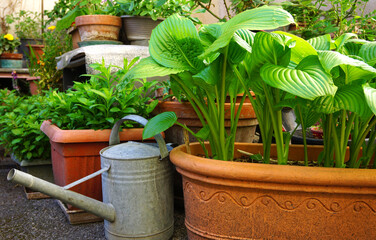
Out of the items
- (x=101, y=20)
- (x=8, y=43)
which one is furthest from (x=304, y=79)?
(x=8, y=43)

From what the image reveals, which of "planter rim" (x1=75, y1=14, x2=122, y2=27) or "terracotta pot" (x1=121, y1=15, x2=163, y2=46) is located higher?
"planter rim" (x1=75, y1=14, x2=122, y2=27)

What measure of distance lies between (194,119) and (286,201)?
645mm

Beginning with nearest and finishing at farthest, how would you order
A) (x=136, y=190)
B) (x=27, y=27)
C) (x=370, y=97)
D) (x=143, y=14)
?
(x=370, y=97), (x=136, y=190), (x=143, y=14), (x=27, y=27)

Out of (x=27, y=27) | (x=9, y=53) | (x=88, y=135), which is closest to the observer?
(x=88, y=135)

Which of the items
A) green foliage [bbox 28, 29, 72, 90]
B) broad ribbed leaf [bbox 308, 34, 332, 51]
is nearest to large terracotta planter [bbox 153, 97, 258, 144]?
broad ribbed leaf [bbox 308, 34, 332, 51]

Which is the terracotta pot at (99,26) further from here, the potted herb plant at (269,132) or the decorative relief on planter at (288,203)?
the decorative relief on planter at (288,203)

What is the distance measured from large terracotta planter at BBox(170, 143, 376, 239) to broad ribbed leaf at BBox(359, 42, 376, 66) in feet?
0.95

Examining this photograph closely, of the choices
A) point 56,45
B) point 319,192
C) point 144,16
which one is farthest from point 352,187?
point 56,45

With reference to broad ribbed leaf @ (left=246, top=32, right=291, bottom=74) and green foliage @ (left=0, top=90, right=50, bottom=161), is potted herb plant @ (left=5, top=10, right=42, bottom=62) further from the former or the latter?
broad ribbed leaf @ (left=246, top=32, right=291, bottom=74)

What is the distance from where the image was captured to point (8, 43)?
4207mm

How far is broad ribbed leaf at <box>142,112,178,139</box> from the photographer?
1085 mm

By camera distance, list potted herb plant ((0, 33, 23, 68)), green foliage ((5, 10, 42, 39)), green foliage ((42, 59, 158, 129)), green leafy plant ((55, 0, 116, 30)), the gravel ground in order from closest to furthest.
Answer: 1. the gravel ground
2. green foliage ((42, 59, 158, 129))
3. green leafy plant ((55, 0, 116, 30))
4. potted herb plant ((0, 33, 23, 68))
5. green foliage ((5, 10, 42, 39))

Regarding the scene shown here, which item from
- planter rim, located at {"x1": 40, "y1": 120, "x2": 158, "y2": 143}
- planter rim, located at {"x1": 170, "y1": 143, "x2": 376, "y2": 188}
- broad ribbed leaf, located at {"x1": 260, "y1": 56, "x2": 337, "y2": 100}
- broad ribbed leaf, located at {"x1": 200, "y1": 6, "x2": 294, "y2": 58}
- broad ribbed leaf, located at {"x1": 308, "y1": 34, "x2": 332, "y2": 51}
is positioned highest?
broad ribbed leaf, located at {"x1": 200, "y1": 6, "x2": 294, "y2": 58}

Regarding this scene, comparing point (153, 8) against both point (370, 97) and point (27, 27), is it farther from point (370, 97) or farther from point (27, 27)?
point (27, 27)
